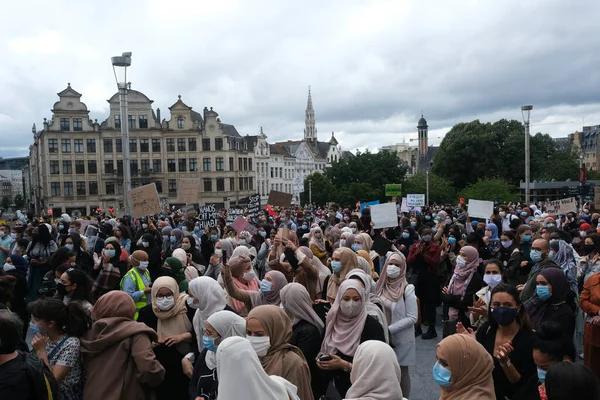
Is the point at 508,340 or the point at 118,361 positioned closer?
the point at 118,361

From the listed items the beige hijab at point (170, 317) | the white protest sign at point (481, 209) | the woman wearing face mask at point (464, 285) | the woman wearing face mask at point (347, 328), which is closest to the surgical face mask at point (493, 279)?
the woman wearing face mask at point (464, 285)

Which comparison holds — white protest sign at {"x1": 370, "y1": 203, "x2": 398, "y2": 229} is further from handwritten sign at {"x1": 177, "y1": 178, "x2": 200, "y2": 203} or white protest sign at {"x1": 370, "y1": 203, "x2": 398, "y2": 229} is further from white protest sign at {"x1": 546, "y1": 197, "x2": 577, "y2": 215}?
white protest sign at {"x1": 546, "y1": 197, "x2": 577, "y2": 215}

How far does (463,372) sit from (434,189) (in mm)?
49388

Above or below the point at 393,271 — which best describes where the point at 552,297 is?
below

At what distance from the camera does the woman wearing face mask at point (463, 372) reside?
3.32 m

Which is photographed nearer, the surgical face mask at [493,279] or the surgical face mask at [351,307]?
the surgical face mask at [351,307]

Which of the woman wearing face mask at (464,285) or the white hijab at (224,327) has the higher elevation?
the white hijab at (224,327)

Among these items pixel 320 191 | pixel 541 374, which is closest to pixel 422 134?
pixel 320 191

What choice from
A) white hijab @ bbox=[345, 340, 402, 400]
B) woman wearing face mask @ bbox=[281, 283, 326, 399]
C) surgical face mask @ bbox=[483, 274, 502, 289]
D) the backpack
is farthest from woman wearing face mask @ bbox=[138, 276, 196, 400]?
surgical face mask @ bbox=[483, 274, 502, 289]

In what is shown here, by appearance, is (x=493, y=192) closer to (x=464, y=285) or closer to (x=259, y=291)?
(x=464, y=285)

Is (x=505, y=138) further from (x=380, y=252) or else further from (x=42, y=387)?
(x=42, y=387)

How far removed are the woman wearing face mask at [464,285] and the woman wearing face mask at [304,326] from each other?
9.37ft

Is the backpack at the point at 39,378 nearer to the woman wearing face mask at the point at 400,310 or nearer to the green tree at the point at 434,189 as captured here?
the woman wearing face mask at the point at 400,310

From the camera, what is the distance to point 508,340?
14.1ft
